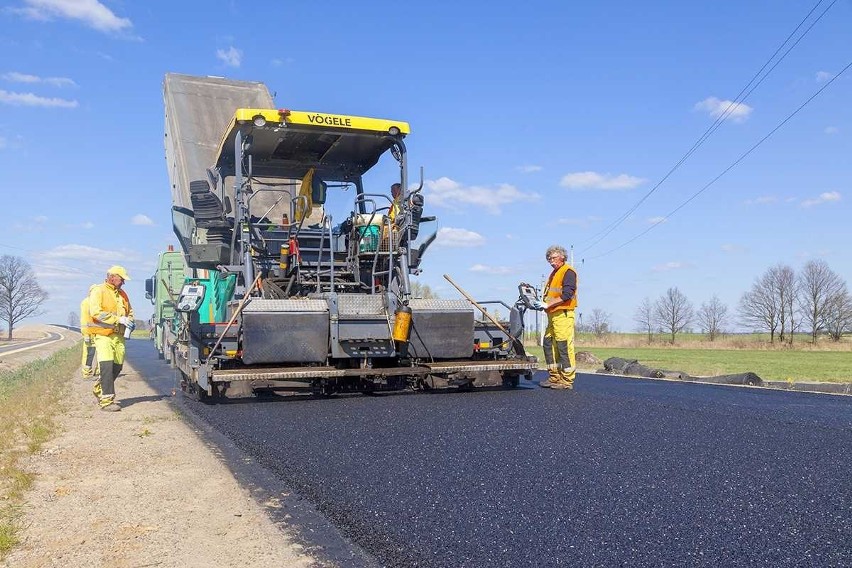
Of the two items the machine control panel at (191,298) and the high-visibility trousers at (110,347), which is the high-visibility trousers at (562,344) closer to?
the machine control panel at (191,298)

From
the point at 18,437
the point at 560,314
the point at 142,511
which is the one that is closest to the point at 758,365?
the point at 560,314

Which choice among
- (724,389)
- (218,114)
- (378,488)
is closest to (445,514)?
(378,488)

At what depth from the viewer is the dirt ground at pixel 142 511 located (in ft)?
8.68

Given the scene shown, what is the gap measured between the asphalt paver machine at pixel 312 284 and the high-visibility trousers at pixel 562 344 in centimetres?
32

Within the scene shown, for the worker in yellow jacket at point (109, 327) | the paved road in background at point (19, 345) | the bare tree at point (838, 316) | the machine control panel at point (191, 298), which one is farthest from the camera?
the bare tree at point (838, 316)

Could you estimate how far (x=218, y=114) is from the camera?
12273mm

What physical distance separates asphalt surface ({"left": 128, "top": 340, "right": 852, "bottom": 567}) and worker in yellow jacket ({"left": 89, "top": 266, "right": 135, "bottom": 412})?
1.54m

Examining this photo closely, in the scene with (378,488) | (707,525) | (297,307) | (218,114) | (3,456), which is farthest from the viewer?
(218,114)

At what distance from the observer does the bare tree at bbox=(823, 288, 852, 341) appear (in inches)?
2015

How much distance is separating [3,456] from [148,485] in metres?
1.38

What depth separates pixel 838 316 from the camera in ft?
170

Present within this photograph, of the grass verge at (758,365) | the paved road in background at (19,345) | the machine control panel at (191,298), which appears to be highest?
the machine control panel at (191,298)

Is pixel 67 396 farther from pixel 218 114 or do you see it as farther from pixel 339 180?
pixel 218 114

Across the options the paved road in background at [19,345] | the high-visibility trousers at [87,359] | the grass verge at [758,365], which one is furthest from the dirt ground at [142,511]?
the paved road in background at [19,345]
